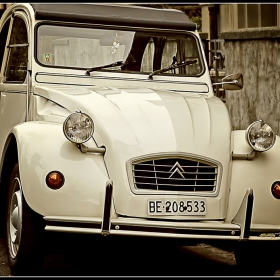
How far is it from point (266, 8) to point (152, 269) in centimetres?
1196

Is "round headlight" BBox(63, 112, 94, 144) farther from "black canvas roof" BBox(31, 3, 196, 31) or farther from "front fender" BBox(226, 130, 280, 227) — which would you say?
"black canvas roof" BBox(31, 3, 196, 31)

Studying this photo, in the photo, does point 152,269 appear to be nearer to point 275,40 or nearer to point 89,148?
point 89,148

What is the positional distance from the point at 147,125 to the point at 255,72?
425 cm

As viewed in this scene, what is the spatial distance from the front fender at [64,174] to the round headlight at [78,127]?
0.08m

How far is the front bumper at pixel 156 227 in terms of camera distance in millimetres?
5242

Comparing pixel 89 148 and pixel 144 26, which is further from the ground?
pixel 144 26

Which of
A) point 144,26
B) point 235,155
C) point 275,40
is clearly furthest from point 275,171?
point 275,40

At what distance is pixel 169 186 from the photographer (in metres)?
5.48

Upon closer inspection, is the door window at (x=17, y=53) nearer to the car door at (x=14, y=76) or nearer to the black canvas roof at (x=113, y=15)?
the car door at (x=14, y=76)

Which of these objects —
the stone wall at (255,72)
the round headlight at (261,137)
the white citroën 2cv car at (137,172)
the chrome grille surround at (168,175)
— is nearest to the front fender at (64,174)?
the white citroën 2cv car at (137,172)

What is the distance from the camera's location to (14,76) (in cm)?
733

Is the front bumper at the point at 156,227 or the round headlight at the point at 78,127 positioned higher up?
the round headlight at the point at 78,127

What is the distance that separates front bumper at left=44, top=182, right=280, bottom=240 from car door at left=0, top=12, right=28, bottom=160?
1650 mm

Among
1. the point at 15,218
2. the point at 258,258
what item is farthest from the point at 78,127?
the point at 258,258
